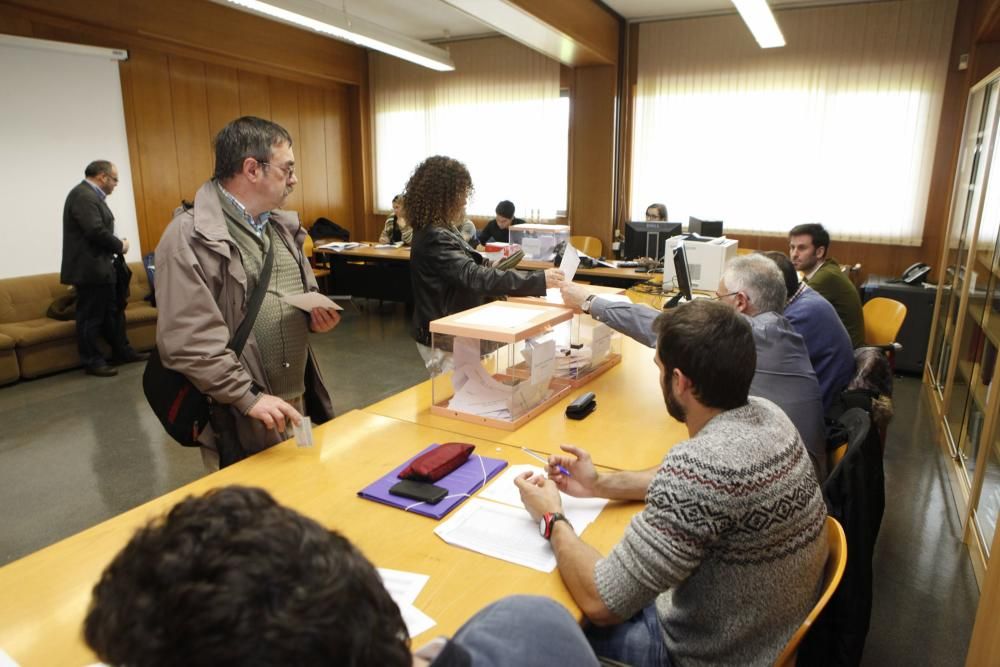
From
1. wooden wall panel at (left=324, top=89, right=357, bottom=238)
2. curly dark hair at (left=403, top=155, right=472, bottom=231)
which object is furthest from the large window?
curly dark hair at (left=403, top=155, right=472, bottom=231)

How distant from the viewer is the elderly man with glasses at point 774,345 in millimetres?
2090

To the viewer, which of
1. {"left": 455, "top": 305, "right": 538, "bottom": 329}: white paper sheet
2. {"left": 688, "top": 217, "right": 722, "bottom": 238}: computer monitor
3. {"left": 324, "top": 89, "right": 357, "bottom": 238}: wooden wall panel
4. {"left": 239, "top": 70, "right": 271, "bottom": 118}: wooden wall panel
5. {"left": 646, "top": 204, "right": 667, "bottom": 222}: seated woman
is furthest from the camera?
{"left": 324, "top": 89, "right": 357, "bottom": 238}: wooden wall panel

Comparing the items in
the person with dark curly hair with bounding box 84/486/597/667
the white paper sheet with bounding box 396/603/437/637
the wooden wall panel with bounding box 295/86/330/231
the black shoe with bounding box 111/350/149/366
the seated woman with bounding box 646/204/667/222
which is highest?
the wooden wall panel with bounding box 295/86/330/231

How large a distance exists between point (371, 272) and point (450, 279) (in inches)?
178

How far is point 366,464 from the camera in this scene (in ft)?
5.91

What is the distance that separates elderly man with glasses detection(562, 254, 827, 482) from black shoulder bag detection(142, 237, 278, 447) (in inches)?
49.5

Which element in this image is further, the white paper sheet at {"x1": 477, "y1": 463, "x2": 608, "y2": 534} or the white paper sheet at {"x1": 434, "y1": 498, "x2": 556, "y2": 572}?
the white paper sheet at {"x1": 477, "y1": 463, "x2": 608, "y2": 534}

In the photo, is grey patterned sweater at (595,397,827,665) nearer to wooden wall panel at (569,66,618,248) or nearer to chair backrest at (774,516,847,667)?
chair backrest at (774,516,847,667)

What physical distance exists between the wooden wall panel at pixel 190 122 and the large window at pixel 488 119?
7.17 feet

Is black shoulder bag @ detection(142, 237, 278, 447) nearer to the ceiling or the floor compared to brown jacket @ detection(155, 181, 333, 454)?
nearer to the floor

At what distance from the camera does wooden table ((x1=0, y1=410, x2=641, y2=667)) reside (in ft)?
3.80

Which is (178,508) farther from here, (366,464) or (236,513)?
(366,464)

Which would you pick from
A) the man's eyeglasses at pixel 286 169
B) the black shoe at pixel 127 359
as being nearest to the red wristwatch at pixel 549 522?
the man's eyeglasses at pixel 286 169

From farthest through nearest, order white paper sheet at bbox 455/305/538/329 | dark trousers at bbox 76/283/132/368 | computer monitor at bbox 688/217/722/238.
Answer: computer monitor at bbox 688/217/722/238 < dark trousers at bbox 76/283/132/368 < white paper sheet at bbox 455/305/538/329
